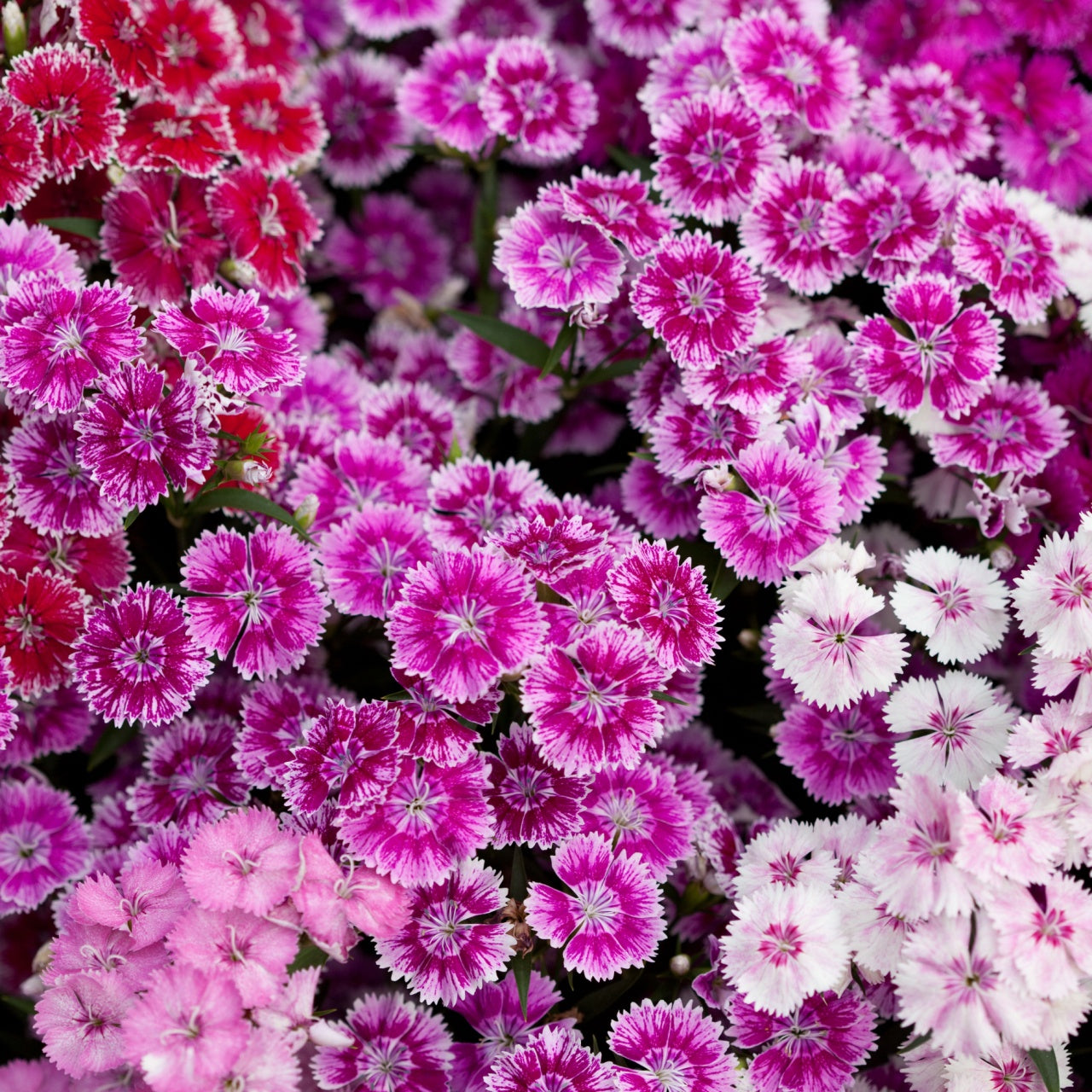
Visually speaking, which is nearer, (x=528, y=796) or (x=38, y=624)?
(x=528, y=796)

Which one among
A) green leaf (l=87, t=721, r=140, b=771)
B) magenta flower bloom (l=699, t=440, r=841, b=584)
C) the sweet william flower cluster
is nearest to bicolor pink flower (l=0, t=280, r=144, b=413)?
the sweet william flower cluster

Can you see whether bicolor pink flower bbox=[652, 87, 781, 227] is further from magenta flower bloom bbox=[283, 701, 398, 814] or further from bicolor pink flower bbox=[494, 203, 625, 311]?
magenta flower bloom bbox=[283, 701, 398, 814]

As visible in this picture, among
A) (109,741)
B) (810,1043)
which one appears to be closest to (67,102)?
(109,741)

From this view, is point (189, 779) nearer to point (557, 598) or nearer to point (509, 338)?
point (557, 598)

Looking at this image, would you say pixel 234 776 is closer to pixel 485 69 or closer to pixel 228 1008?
pixel 228 1008

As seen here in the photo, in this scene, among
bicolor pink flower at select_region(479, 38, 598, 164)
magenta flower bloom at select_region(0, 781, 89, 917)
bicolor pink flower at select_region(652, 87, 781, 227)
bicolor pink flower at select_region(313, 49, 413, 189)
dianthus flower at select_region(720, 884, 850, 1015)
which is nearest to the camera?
dianthus flower at select_region(720, 884, 850, 1015)

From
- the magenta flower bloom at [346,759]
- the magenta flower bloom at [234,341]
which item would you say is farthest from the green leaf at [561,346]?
the magenta flower bloom at [346,759]
